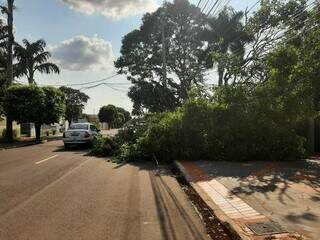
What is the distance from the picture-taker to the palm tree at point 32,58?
157 feet

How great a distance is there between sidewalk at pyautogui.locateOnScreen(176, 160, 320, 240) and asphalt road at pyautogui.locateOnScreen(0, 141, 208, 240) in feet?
2.15

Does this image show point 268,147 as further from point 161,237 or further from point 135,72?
point 135,72

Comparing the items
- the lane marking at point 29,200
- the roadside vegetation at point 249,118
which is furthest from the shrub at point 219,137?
the lane marking at point 29,200

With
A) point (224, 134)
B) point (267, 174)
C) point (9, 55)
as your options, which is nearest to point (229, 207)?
point (267, 174)

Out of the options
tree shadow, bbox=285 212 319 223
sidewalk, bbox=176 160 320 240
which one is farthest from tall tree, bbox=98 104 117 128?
tree shadow, bbox=285 212 319 223

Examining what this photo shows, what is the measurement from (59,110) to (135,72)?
15.2m

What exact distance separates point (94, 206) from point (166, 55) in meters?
40.0

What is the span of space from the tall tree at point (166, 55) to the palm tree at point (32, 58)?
25.4 ft

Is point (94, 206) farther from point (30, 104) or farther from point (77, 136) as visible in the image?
point (30, 104)

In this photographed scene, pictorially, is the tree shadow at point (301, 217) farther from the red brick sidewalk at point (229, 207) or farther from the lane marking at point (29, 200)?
the lane marking at point (29, 200)

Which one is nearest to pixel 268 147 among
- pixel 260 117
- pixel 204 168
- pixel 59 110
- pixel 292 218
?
pixel 260 117

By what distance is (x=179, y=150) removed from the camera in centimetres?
1833

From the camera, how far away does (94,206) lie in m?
9.28

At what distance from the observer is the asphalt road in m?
7.24
